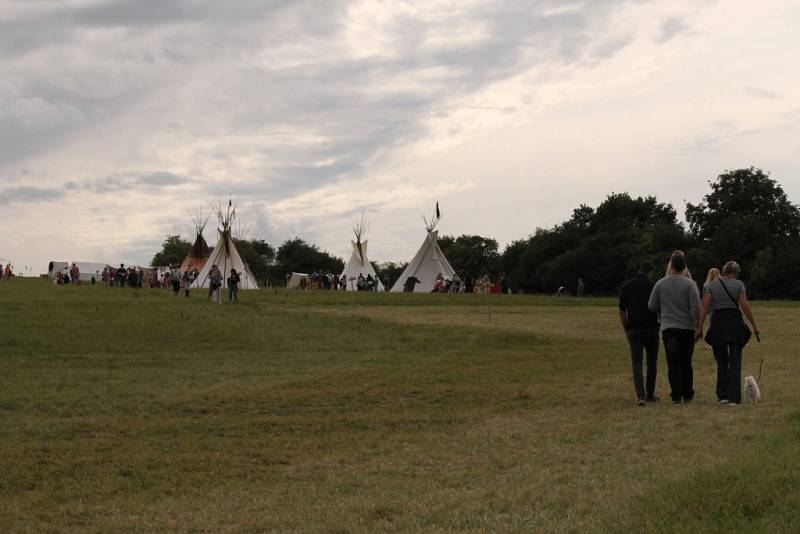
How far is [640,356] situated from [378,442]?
4.58 metres

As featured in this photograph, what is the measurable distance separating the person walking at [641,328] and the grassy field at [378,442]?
0.35m

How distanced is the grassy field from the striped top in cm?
137

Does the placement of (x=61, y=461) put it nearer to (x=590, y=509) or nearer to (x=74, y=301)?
(x=590, y=509)

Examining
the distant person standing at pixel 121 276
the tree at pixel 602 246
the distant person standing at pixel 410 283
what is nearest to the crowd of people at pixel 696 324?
the distant person standing at pixel 121 276

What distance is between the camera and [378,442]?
12.7 meters

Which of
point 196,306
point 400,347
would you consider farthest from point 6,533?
point 196,306

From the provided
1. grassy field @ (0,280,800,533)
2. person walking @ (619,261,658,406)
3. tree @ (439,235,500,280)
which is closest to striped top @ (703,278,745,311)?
person walking @ (619,261,658,406)

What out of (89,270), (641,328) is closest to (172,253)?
(89,270)

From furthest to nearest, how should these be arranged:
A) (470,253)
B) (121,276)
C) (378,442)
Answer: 1. (470,253)
2. (121,276)
3. (378,442)

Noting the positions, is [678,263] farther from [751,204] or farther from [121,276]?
[751,204]

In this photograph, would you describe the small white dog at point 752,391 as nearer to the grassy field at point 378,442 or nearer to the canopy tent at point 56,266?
the grassy field at point 378,442

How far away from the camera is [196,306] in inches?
1672

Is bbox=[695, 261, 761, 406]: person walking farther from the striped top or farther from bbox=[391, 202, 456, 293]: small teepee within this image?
bbox=[391, 202, 456, 293]: small teepee

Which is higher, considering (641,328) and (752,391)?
(641,328)
